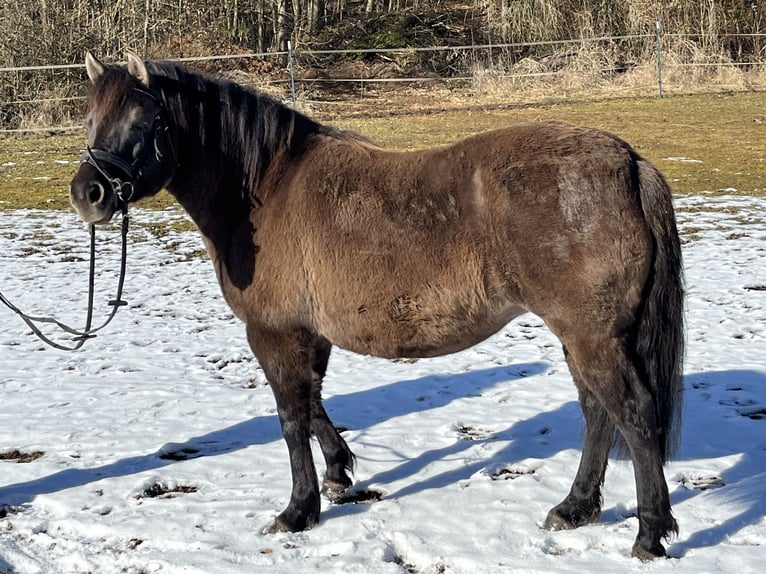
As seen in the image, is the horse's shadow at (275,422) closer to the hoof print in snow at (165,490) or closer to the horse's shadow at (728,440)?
the hoof print in snow at (165,490)

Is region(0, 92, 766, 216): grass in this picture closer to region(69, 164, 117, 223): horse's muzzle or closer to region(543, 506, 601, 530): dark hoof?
region(543, 506, 601, 530): dark hoof

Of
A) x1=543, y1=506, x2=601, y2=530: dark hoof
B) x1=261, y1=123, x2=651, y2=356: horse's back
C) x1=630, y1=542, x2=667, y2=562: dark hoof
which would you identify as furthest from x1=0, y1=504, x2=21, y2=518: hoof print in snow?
x1=630, y1=542, x2=667, y2=562: dark hoof

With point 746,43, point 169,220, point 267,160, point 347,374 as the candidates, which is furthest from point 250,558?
point 746,43

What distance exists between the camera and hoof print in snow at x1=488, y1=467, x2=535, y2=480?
161 inches

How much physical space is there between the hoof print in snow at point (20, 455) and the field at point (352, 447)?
0.04 feet

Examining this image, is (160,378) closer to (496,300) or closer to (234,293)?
(234,293)

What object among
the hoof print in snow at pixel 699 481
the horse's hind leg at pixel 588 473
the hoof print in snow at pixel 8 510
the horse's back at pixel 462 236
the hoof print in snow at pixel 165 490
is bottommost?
the hoof print in snow at pixel 165 490

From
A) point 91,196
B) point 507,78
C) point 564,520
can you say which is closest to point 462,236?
point 564,520

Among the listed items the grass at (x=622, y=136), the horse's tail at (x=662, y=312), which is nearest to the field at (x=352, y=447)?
the horse's tail at (x=662, y=312)

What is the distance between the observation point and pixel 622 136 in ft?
50.2

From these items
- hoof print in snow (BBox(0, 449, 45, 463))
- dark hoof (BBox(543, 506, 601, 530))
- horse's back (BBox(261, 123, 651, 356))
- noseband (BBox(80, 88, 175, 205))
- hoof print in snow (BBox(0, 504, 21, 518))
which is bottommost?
hoof print in snow (BBox(0, 449, 45, 463))

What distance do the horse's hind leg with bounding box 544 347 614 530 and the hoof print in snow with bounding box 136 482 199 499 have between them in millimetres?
1765

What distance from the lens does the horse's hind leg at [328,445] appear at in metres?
4.04

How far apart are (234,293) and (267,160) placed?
0.64 m
